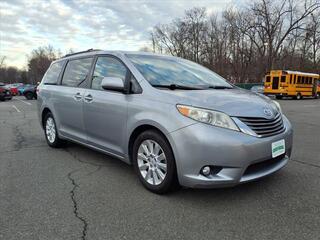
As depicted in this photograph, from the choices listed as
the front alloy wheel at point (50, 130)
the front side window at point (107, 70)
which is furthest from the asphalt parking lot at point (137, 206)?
the front side window at point (107, 70)

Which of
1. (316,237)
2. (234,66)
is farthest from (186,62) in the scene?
(234,66)

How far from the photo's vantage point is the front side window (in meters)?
4.28

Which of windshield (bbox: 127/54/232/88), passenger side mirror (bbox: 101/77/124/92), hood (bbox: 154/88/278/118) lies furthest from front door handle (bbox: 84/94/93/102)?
hood (bbox: 154/88/278/118)

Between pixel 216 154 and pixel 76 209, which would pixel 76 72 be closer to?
pixel 76 209

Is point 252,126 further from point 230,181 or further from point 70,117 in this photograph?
point 70,117

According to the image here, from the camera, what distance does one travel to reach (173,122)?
132 inches

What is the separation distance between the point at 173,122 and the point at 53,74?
12.5 ft

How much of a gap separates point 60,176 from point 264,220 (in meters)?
2.83

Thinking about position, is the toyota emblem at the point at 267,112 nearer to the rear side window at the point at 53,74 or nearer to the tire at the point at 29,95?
the rear side window at the point at 53,74

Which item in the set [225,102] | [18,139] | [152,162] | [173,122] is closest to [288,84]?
[18,139]

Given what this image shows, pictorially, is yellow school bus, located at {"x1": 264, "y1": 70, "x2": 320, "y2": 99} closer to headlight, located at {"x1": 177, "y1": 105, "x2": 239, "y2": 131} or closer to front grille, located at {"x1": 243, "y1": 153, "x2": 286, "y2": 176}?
front grille, located at {"x1": 243, "y1": 153, "x2": 286, "y2": 176}

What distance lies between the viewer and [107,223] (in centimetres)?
303

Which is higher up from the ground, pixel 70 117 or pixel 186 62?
pixel 186 62

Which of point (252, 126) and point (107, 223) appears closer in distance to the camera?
point (107, 223)
